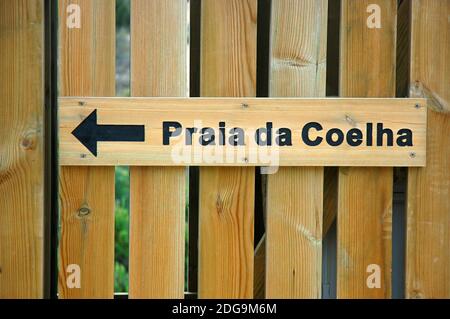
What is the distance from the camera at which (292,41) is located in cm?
205

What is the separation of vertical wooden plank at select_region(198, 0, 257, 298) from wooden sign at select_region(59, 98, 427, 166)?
67 millimetres

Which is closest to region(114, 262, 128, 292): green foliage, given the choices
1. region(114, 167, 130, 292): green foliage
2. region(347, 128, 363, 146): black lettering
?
region(114, 167, 130, 292): green foliage

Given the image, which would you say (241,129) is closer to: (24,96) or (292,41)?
(292,41)

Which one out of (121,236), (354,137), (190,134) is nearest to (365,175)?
(354,137)

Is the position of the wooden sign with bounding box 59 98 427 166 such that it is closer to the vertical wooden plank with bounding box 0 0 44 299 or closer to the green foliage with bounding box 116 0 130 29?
the vertical wooden plank with bounding box 0 0 44 299

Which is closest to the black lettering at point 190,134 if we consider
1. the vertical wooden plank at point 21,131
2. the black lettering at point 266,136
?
the black lettering at point 266,136

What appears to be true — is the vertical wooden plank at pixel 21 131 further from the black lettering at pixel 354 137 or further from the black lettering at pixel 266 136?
the black lettering at pixel 354 137

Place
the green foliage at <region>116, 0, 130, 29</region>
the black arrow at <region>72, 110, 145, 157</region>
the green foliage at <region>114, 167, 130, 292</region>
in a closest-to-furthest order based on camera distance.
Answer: the black arrow at <region>72, 110, 145, 157</region> → the green foliage at <region>114, 167, 130, 292</region> → the green foliage at <region>116, 0, 130, 29</region>

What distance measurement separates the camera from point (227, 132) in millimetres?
2006

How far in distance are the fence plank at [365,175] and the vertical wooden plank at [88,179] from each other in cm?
80

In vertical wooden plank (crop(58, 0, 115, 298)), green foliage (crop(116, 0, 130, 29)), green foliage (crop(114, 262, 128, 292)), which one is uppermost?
green foliage (crop(116, 0, 130, 29))

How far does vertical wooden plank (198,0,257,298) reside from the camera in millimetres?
2045

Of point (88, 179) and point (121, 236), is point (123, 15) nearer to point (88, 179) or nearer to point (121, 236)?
point (121, 236)

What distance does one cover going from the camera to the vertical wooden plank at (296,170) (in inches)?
80.7
